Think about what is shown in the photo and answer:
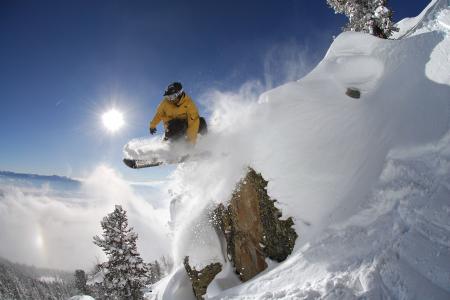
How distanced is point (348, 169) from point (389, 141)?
112cm

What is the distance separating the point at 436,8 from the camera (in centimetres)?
1215

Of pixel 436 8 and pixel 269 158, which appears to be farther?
pixel 436 8

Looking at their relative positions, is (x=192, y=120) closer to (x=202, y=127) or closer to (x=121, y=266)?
(x=202, y=127)

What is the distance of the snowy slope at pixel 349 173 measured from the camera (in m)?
5.00

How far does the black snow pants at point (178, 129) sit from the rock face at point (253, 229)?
2.30 meters

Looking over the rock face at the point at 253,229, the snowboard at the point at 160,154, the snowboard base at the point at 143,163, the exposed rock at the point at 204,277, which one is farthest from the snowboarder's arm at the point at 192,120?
the exposed rock at the point at 204,277

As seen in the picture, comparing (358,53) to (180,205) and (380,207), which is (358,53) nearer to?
(380,207)

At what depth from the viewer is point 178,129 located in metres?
10.0

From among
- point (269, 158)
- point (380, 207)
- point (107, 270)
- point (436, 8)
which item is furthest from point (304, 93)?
point (107, 270)

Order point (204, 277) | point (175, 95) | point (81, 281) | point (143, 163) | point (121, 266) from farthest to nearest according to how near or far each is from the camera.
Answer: point (81, 281), point (121, 266), point (143, 163), point (204, 277), point (175, 95)

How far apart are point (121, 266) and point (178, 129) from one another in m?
13.0

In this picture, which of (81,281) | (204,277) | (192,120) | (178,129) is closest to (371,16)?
(192,120)

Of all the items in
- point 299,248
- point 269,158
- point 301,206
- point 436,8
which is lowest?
point 299,248

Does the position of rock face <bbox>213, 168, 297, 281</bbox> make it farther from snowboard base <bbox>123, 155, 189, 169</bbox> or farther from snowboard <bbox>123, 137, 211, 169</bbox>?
snowboard base <bbox>123, 155, 189, 169</bbox>
